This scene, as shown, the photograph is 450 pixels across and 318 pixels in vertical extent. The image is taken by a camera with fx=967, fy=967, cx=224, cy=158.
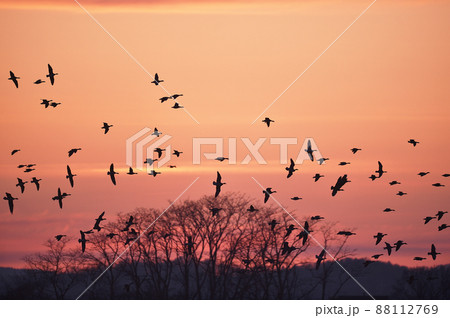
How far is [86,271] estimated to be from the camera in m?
82.6

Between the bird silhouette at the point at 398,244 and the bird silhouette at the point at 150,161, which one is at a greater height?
the bird silhouette at the point at 150,161

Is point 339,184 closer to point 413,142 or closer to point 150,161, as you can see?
point 413,142

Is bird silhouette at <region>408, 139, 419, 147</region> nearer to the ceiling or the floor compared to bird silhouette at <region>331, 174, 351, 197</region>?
nearer to the ceiling

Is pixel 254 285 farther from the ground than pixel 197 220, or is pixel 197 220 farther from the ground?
pixel 197 220

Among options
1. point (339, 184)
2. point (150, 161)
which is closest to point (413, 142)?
point (339, 184)

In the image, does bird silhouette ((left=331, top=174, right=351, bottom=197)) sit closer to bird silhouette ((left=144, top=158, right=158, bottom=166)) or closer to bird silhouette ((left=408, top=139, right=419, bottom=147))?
bird silhouette ((left=408, top=139, right=419, bottom=147))

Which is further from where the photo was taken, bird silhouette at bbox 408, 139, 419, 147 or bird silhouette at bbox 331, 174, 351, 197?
bird silhouette at bbox 408, 139, 419, 147

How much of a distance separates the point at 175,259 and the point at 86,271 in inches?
382

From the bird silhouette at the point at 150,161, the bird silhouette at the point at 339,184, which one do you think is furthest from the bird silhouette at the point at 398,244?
the bird silhouette at the point at 150,161

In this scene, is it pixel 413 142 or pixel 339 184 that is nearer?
pixel 339 184

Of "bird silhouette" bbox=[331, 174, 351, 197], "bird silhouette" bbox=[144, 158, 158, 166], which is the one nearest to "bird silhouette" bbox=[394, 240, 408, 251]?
"bird silhouette" bbox=[331, 174, 351, 197]

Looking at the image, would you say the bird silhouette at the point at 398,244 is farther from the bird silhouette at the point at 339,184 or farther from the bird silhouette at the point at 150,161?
the bird silhouette at the point at 150,161
